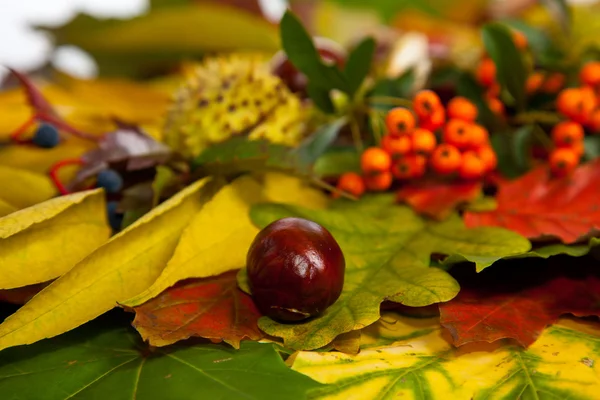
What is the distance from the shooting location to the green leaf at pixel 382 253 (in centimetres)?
36

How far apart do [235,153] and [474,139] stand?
0.61 ft

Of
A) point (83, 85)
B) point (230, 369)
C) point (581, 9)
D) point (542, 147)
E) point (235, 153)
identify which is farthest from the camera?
point (581, 9)

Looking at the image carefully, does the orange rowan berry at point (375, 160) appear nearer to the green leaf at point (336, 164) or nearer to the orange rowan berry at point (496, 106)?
the green leaf at point (336, 164)

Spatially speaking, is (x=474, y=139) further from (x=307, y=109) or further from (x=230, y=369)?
(x=230, y=369)

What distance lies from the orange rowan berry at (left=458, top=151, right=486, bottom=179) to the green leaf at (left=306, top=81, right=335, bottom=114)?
0.11 m

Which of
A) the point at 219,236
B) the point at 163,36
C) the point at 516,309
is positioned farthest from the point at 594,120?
the point at 163,36

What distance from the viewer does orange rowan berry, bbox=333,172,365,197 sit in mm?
507

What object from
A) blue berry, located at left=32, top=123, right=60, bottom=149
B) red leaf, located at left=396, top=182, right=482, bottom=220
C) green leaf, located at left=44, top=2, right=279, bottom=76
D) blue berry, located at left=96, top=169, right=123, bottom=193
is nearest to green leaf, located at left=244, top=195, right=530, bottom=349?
red leaf, located at left=396, top=182, right=482, bottom=220

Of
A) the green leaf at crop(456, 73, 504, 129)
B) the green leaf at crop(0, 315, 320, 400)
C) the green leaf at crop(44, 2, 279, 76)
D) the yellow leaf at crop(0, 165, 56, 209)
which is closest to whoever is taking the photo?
the green leaf at crop(0, 315, 320, 400)

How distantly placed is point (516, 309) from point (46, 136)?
40cm

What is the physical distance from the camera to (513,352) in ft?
1.18

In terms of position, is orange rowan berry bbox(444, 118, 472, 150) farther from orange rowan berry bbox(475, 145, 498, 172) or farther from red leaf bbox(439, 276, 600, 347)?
red leaf bbox(439, 276, 600, 347)

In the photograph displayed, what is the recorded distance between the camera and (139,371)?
340mm

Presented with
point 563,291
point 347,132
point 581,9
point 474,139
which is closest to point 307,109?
point 347,132
